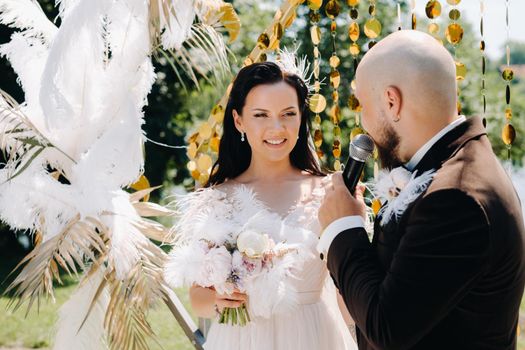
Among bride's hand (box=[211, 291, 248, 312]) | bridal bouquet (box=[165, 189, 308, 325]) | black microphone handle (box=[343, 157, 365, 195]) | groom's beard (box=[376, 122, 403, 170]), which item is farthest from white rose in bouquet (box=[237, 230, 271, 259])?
groom's beard (box=[376, 122, 403, 170])

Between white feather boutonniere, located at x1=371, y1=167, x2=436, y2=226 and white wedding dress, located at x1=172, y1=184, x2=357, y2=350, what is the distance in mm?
911

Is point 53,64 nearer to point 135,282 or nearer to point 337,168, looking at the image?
point 135,282

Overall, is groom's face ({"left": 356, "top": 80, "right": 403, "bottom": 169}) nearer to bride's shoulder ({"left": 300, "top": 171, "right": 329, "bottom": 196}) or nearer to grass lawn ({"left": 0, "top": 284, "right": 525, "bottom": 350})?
bride's shoulder ({"left": 300, "top": 171, "right": 329, "bottom": 196})

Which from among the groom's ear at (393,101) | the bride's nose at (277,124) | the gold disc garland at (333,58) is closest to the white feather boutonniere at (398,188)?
the groom's ear at (393,101)

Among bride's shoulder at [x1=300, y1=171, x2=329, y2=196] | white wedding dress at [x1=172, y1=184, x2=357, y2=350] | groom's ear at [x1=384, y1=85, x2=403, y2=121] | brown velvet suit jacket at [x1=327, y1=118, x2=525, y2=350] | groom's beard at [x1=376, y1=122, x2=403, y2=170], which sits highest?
groom's ear at [x1=384, y1=85, x2=403, y2=121]

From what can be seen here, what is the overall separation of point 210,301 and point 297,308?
0.34 meters

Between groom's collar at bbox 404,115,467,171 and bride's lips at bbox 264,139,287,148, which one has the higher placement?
groom's collar at bbox 404,115,467,171

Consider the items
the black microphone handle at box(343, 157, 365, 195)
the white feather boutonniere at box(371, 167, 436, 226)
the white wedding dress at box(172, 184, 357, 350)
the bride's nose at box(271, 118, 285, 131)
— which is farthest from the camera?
the bride's nose at box(271, 118, 285, 131)

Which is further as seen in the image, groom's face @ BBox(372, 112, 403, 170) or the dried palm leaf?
the dried palm leaf

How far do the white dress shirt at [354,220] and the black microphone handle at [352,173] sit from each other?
6.5 inches

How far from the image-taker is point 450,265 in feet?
4.91

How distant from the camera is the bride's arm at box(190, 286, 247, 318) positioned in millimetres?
2633

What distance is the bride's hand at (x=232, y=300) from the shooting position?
2.62 metres

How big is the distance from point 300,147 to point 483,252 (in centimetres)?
165
